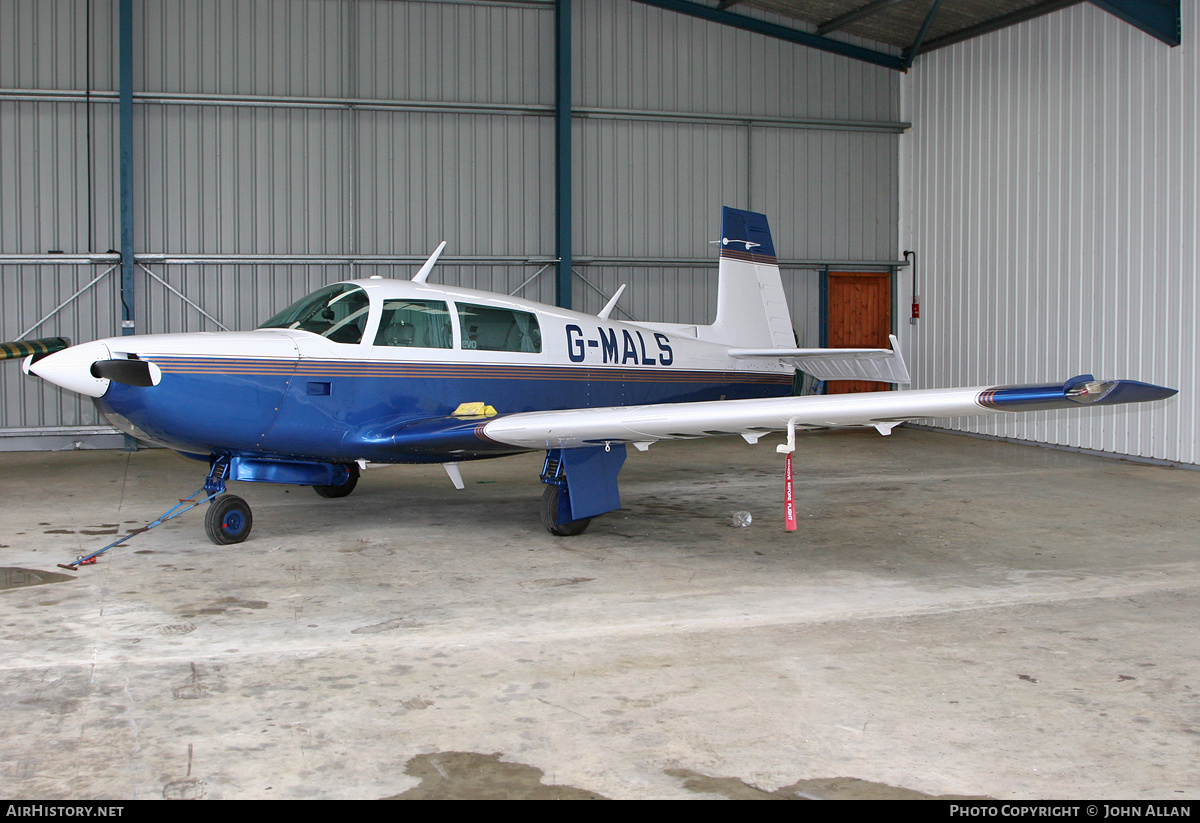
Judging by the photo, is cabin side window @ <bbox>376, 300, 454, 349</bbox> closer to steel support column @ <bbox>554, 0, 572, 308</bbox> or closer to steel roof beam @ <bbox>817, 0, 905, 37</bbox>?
steel support column @ <bbox>554, 0, 572, 308</bbox>

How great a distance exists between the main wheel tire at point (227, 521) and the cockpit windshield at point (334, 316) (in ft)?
4.13

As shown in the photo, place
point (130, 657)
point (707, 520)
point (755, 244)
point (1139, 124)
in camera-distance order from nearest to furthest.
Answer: point (130, 657) → point (707, 520) → point (755, 244) → point (1139, 124)

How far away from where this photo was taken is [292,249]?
1359cm

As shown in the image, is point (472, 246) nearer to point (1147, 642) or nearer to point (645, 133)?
point (645, 133)

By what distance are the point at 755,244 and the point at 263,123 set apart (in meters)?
7.77

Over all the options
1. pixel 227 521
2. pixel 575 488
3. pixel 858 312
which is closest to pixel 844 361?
pixel 575 488

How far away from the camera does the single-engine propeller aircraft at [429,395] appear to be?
5480mm

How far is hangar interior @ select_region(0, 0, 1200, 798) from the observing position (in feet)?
38.7

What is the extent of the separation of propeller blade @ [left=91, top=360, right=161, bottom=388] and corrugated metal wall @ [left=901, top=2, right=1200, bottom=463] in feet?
35.3

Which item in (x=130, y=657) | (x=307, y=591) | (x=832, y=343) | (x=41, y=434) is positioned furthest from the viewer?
(x=832, y=343)

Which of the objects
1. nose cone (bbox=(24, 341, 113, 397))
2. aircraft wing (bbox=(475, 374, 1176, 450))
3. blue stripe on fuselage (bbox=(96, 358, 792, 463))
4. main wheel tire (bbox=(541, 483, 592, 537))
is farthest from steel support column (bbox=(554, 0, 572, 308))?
nose cone (bbox=(24, 341, 113, 397))

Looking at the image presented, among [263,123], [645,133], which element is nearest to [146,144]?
[263,123]

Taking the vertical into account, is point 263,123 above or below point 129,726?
above

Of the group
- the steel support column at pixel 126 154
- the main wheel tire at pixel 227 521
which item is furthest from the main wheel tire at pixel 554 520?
the steel support column at pixel 126 154
